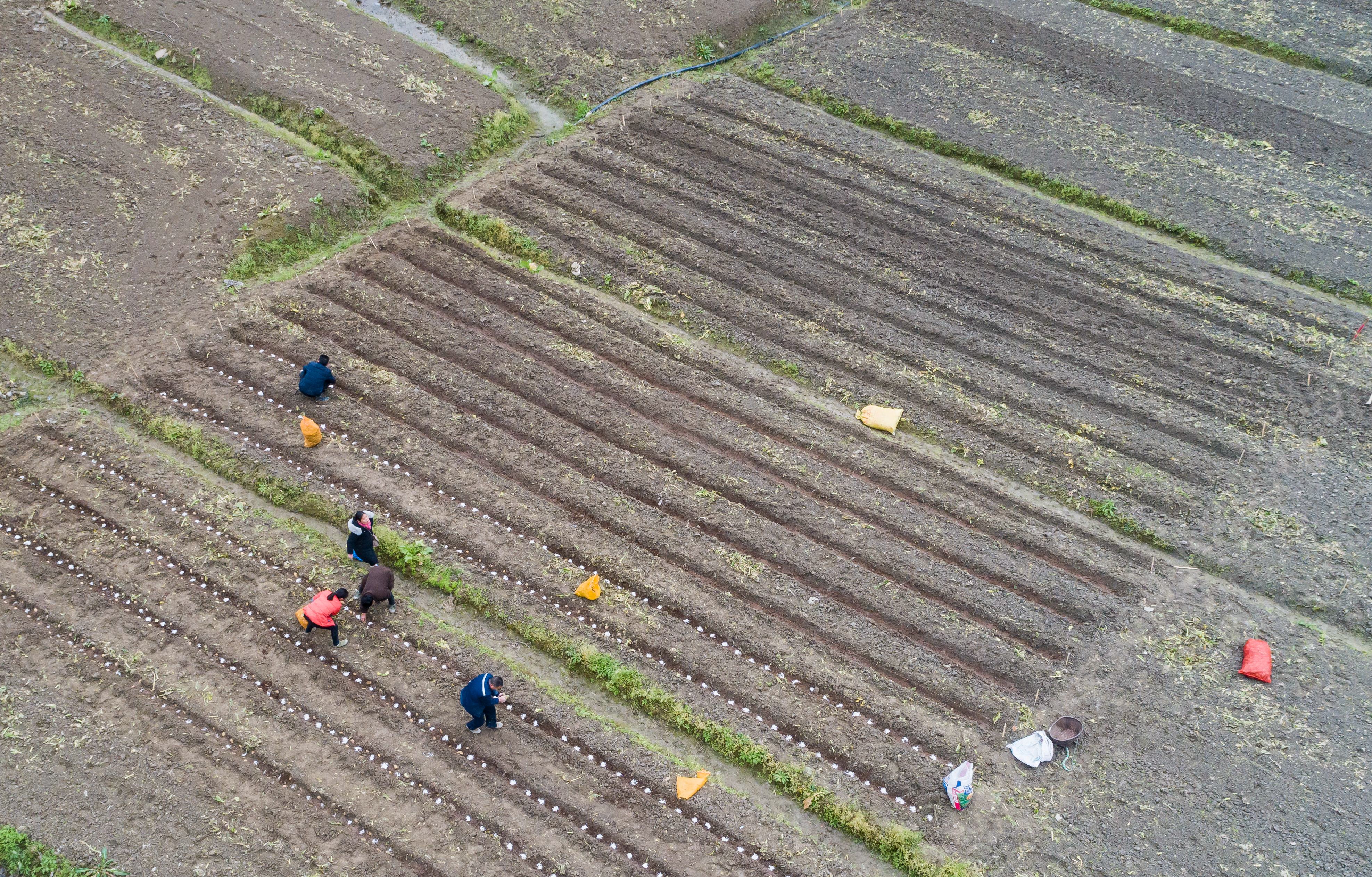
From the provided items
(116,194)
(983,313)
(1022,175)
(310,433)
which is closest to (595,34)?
(1022,175)

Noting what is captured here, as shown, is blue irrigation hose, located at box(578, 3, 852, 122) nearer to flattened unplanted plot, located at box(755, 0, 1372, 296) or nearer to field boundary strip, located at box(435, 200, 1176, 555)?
flattened unplanted plot, located at box(755, 0, 1372, 296)

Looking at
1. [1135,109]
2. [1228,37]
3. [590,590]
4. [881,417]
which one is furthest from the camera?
[1228,37]

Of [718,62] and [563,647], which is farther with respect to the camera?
[718,62]

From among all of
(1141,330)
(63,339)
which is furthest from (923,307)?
(63,339)

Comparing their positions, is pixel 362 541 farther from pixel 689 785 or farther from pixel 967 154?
pixel 967 154

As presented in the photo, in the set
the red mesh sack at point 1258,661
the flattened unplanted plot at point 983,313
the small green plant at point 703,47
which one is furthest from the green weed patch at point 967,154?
the red mesh sack at point 1258,661

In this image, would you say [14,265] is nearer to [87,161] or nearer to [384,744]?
[87,161]

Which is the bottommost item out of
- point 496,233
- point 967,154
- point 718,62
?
point 496,233
